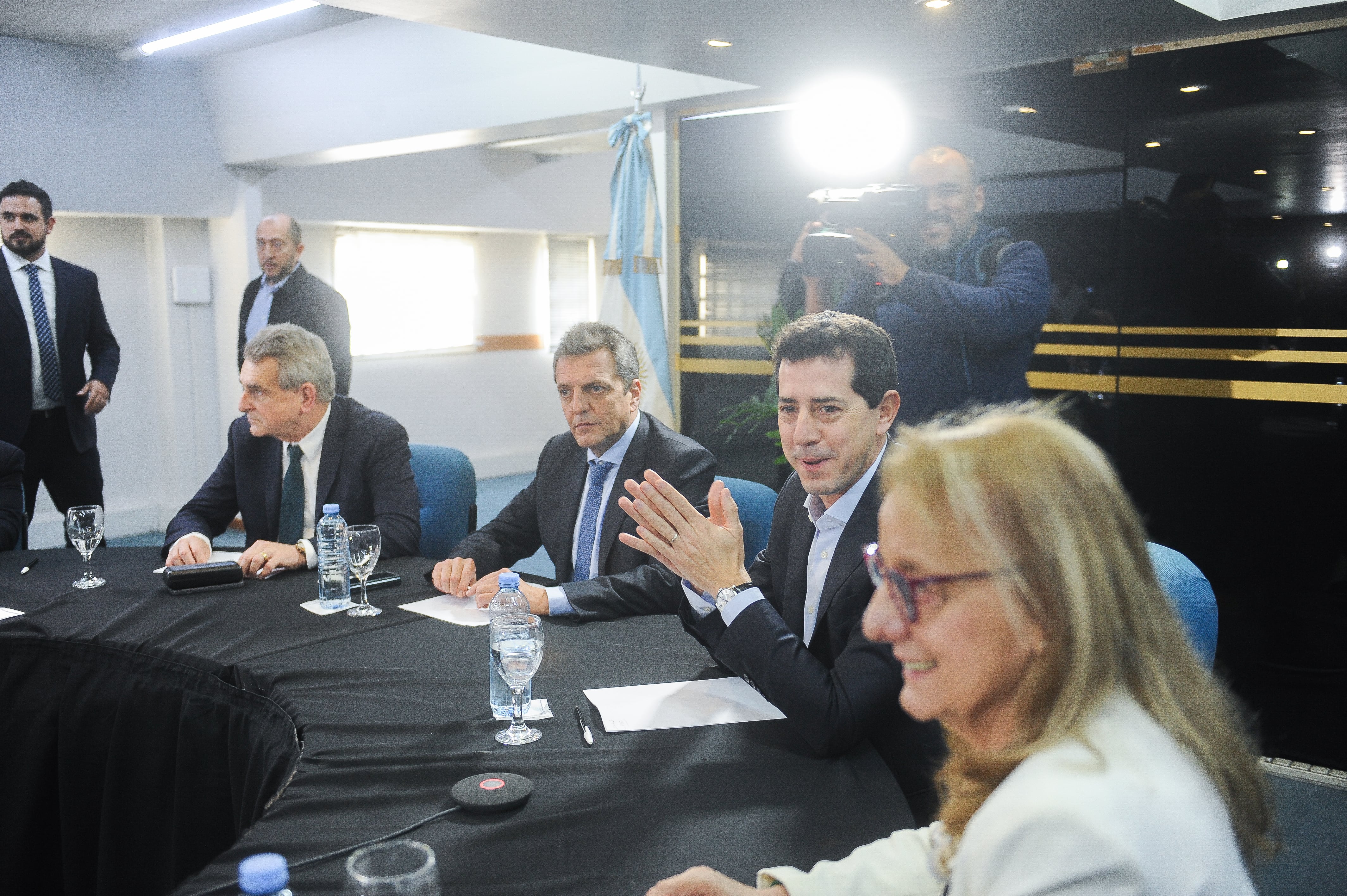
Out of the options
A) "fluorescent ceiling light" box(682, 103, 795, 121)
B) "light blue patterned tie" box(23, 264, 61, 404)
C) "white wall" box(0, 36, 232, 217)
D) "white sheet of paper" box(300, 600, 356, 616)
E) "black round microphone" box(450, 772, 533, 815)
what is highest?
"white wall" box(0, 36, 232, 217)

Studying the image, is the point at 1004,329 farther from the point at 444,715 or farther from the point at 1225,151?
the point at 444,715

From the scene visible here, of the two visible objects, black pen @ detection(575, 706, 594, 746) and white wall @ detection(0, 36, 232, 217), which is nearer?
black pen @ detection(575, 706, 594, 746)

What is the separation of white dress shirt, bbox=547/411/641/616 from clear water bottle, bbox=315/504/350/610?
0.61m

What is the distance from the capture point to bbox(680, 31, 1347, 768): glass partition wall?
3.03 metres

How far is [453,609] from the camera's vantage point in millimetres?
2225

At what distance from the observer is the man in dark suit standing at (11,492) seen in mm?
2904

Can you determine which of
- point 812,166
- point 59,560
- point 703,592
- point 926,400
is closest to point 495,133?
point 812,166

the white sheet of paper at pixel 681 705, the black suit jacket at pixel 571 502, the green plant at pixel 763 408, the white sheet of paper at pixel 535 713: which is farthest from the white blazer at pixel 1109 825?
the green plant at pixel 763 408

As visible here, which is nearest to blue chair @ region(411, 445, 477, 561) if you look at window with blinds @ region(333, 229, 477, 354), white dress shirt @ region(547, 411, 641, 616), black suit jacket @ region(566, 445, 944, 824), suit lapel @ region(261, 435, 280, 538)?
suit lapel @ region(261, 435, 280, 538)

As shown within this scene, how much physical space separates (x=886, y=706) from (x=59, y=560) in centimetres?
237

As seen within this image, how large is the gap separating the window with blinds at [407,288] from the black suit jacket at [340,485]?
4.56m

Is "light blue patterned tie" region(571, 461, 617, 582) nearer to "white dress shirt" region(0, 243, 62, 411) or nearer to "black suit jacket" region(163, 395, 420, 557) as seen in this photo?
"black suit jacket" region(163, 395, 420, 557)

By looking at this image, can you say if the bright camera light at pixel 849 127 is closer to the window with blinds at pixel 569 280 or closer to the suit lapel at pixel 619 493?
the suit lapel at pixel 619 493

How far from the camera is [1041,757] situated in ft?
2.46
